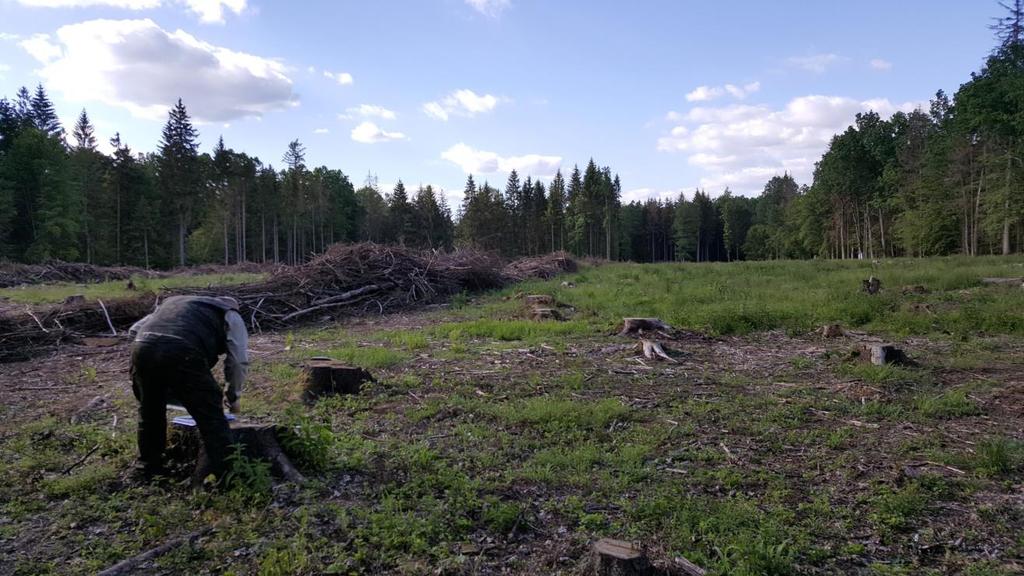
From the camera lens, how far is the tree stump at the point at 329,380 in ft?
21.8

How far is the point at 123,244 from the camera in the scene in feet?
147

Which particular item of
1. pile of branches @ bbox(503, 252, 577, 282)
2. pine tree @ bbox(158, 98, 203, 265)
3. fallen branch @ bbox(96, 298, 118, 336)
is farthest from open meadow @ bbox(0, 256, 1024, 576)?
pine tree @ bbox(158, 98, 203, 265)

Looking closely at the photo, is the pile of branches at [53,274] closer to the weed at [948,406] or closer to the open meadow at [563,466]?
the open meadow at [563,466]

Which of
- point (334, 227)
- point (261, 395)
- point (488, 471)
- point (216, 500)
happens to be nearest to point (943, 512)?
point (488, 471)

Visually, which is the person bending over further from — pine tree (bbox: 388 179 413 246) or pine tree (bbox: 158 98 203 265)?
pine tree (bbox: 388 179 413 246)

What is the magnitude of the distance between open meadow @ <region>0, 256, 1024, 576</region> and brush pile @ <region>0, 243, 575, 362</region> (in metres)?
1.60

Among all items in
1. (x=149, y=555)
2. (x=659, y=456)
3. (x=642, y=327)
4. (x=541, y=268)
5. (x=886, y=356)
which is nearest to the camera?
(x=149, y=555)

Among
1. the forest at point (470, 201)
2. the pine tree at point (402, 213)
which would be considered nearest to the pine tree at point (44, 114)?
the forest at point (470, 201)

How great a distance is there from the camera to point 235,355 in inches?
168

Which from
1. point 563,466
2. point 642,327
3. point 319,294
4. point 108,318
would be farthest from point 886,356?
point 108,318

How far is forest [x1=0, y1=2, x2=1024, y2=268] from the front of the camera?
35.5m

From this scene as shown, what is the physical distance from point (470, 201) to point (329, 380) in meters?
58.8

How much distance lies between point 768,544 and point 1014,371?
20.9 feet

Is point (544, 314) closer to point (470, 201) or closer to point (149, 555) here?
point (149, 555)
